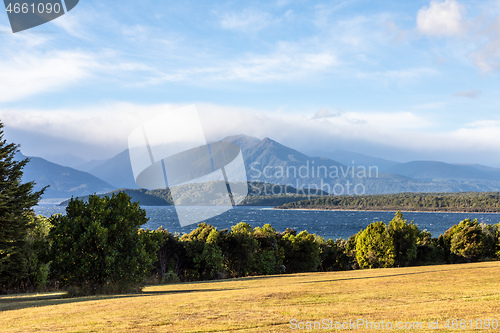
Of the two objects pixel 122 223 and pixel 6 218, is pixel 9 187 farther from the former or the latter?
pixel 122 223

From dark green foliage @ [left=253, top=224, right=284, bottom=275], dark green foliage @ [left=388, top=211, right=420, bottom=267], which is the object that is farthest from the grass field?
dark green foliage @ [left=388, top=211, right=420, bottom=267]

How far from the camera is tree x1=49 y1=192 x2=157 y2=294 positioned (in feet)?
67.7

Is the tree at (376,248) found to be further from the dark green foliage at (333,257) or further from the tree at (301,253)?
the dark green foliage at (333,257)

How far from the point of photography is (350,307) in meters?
12.6

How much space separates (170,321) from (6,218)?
64.8ft

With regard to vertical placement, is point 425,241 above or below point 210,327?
below

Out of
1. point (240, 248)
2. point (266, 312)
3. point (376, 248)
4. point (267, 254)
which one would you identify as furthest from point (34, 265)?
point (376, 248)

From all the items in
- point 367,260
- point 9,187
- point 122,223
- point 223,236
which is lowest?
point 367,260

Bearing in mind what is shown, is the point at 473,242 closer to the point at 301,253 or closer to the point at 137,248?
the point at 301,253

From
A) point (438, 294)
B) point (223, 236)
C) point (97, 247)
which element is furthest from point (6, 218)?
point (223, 236)

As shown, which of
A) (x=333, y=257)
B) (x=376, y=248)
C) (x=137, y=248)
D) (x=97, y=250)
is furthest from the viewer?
(x=333, y=257)


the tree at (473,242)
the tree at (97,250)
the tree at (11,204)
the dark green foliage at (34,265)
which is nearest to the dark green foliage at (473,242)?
the tree at (473,242)

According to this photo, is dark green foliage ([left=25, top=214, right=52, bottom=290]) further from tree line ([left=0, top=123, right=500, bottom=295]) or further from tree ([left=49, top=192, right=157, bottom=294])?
tree ([left=49, top=192, right=157, bottom=294])

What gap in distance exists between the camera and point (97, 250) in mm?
21125
